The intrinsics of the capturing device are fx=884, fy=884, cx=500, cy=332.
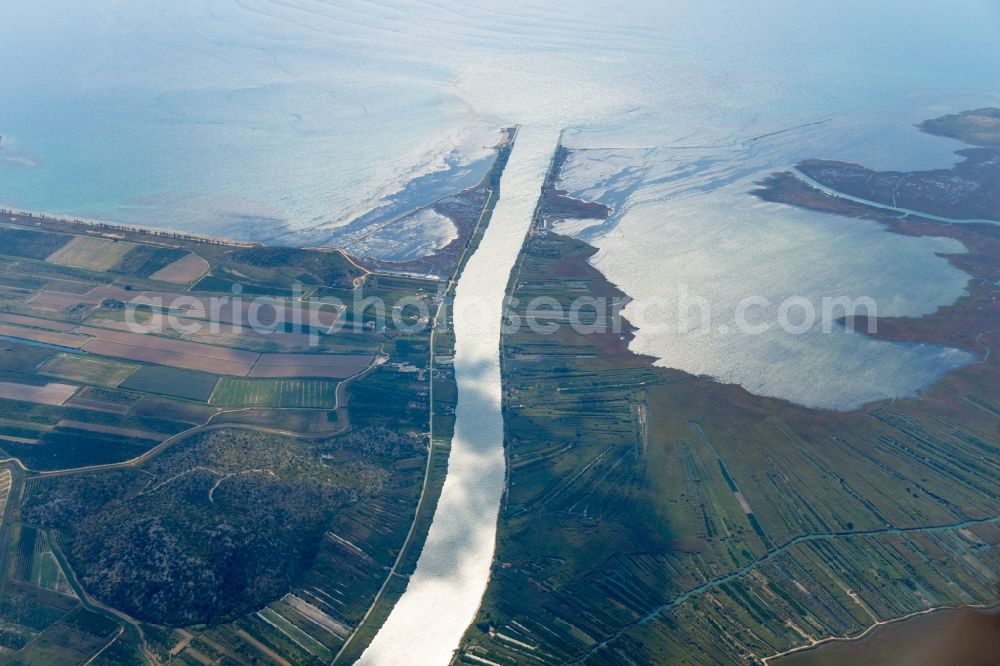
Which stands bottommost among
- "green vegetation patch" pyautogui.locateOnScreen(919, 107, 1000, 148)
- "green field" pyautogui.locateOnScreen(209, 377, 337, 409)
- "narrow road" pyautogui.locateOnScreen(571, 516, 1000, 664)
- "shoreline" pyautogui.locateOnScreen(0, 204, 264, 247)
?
"narrow road" pyautogui.locateOnScreen(571, 516, 1000, 664)

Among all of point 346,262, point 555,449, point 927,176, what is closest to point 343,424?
point 555,449

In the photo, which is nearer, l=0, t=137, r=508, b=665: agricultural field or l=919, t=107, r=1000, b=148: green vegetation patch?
l=0, t=137, r=508, b=665: agricultural field

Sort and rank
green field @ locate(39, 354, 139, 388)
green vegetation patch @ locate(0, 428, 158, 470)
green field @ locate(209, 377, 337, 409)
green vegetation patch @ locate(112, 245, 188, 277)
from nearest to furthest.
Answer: green vegetation patch @ locate(0, 428, 158, 470)
green field @ locate(209, 377, 337, 409)
green field @ locate(39, 354, 139, 388)
green vegetation patch @ locate(112, 245, 188, 277)

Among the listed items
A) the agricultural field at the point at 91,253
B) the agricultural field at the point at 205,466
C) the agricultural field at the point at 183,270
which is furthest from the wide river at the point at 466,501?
the agricultural field at the point at 91,253

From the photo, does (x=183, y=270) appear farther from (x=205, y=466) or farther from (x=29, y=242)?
(x=205, y=466)

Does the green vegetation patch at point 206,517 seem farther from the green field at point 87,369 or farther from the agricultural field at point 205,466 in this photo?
the green field at point 87,369

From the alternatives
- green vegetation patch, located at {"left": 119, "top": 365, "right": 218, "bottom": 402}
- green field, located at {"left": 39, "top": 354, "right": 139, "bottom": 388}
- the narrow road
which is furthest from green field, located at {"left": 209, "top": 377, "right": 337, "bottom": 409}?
the narrow road

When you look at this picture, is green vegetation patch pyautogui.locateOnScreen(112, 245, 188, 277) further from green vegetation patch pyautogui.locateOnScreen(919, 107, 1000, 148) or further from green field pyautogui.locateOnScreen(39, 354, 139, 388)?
green vegetation patch pyautogui.locateOnScreen(919, 107, 1000, 148)
